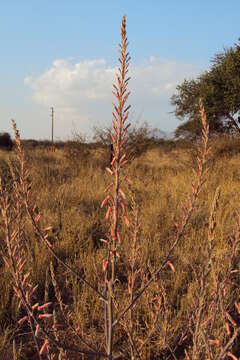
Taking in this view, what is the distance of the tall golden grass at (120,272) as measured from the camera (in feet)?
2.99

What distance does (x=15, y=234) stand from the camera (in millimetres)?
941

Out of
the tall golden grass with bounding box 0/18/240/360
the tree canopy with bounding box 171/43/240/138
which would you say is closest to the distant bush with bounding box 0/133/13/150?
the tree canopy with bounding box 171/43/240/138

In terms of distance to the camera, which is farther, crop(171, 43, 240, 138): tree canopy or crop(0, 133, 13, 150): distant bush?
crop(0, 133, 13, 150): distant bush

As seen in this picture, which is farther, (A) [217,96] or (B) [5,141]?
(B) [5,141]

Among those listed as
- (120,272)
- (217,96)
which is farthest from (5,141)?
(120,272)

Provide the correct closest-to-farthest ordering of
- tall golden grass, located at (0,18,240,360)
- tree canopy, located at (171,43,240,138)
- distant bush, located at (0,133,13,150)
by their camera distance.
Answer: tall golden grass, located at (0,18,240,360), tree canopy, located at (171,43,240,138), distant bush, located at (0,133,13,150)

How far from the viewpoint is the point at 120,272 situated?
3398 mm

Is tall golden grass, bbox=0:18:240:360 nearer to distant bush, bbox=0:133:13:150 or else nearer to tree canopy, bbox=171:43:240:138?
tree canopy, bbox=171:43:240:138

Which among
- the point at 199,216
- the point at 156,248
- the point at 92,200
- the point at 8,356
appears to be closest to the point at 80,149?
the point at 92,200

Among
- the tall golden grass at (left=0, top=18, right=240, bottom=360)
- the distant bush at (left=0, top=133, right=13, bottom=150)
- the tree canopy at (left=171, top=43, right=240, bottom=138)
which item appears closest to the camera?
the tall golden grass at (left=0, top=18, right=240, bottom=360)

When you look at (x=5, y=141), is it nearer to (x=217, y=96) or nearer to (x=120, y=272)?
(x=217, y=96)

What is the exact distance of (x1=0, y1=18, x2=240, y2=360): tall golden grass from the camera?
0.91 m

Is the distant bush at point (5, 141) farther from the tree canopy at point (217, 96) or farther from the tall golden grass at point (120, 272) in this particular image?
the tall golden grass at point (120, 272)

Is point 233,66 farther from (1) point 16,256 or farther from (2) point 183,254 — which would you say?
(1) point 16,256
